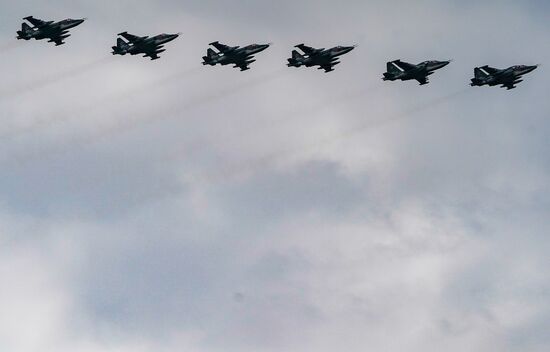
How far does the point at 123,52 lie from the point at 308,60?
29.6 metres

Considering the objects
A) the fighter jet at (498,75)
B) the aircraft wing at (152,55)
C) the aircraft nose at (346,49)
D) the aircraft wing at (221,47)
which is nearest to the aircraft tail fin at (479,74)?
the fighter jet at (498,75)

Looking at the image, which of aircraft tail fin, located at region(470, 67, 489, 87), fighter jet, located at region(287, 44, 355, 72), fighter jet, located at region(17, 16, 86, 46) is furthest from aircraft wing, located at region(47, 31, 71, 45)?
aircraft tail fin, located at region(470, 67, 489, 87)

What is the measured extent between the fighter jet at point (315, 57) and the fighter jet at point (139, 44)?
20574 millimetres

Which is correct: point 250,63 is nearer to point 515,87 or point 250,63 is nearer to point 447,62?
point 447,62

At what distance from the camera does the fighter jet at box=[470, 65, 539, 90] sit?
141375mm

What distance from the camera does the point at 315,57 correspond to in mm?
142500

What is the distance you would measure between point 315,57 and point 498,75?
97.1 feet

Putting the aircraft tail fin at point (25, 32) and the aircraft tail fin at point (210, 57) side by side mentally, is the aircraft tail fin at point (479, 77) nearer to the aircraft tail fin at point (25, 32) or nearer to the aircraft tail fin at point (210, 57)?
the aircraft tail fin at point (210, 57)

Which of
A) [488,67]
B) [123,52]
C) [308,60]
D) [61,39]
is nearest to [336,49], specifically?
[308,60]

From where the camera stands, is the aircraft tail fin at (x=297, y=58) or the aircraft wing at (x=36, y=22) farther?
the aircraft tail fin at (x=297, y=58)

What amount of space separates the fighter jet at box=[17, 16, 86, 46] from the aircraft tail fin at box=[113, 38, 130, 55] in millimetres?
7161

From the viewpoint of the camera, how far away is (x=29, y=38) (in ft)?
450

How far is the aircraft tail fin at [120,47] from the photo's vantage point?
138250 millimetres

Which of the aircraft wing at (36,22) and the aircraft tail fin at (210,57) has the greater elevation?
the aircraft wing at (36,22)
